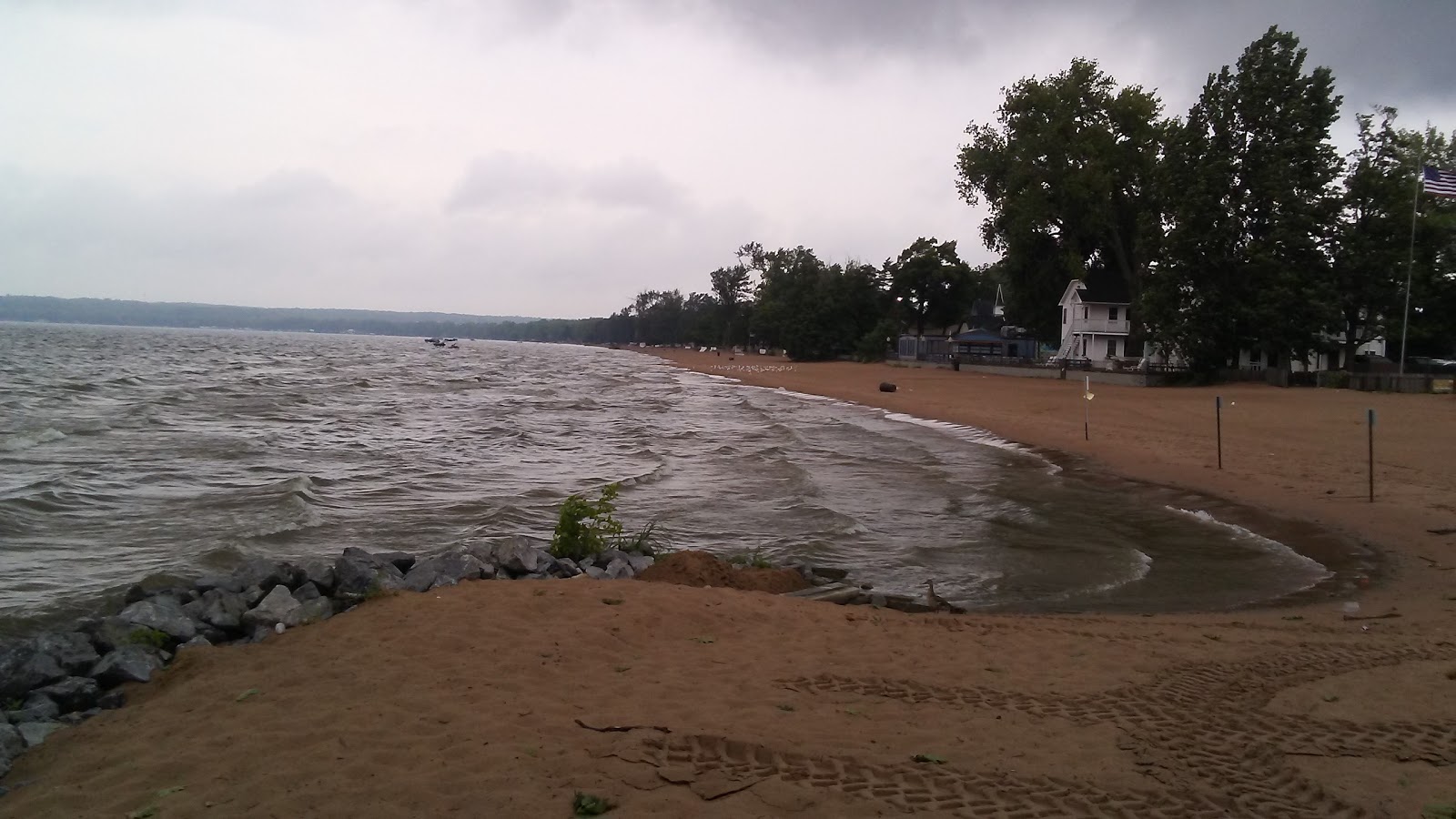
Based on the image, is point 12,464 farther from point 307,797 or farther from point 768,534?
point 307,797

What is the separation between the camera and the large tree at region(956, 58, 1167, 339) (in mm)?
54488

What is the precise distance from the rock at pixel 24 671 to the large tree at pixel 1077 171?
5325 centimetres

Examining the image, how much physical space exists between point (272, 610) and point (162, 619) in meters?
0.91

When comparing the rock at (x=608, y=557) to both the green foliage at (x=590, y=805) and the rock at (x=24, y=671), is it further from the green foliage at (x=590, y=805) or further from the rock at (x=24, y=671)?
the green foliage at (x=590, y=805)

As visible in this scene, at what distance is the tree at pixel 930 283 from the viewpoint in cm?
8319

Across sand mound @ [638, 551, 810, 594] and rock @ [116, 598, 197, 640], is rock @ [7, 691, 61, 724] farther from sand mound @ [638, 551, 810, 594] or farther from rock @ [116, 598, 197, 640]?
sand mound @ [638, 551, 810, 594]

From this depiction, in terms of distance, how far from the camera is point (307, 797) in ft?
16.4

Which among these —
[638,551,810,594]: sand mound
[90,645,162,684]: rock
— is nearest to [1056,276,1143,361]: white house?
[638,551,810,594]: sand mound

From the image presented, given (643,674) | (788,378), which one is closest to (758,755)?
(643,674)

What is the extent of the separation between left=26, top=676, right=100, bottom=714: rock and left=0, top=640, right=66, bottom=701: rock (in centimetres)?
11

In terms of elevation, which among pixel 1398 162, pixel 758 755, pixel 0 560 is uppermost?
pixel 1398 162

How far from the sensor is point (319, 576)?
9664 millimetres

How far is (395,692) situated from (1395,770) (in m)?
6.22

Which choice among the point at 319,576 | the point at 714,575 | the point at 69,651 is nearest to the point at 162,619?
the point at 69,651
